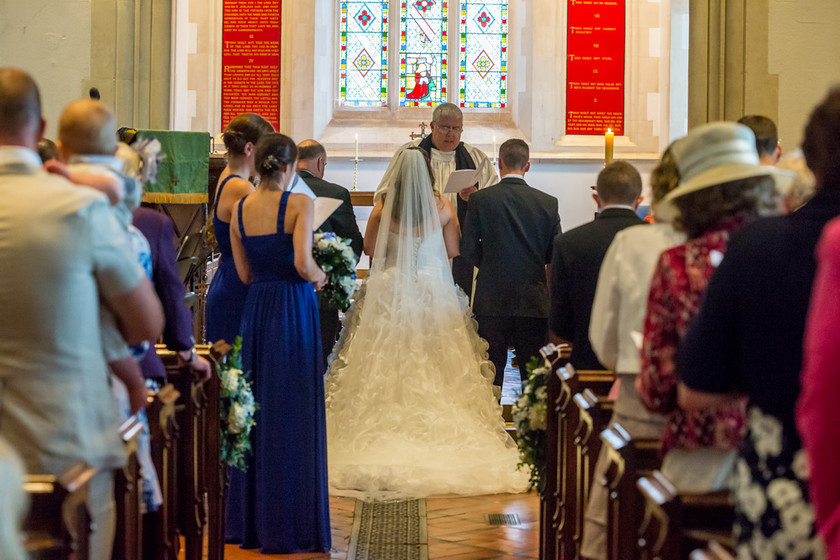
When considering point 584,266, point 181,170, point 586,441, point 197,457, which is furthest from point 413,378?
point 586,441

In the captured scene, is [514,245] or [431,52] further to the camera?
[431,52]

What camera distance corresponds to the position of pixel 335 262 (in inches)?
206

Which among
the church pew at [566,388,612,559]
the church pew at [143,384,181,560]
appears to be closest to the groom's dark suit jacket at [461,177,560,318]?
the church pew at [566,388,612,559]

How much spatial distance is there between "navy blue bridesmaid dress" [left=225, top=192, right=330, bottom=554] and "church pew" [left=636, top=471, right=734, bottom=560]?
8.75 feet

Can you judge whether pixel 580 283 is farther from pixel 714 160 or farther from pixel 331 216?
pixel 331 216

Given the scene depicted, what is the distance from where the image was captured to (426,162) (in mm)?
6727

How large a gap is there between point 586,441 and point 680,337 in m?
0.90

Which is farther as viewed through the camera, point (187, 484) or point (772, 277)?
point (187, 484)

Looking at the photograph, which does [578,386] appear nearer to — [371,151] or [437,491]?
[437,491]

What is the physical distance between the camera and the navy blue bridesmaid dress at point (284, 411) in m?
4.71

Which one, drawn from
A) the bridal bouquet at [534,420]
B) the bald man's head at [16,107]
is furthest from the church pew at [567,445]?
the bald man's head at [16,107]

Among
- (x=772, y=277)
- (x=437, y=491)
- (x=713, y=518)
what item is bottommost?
(x=437, y=491)

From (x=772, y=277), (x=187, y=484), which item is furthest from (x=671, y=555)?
(x=187, y=484)

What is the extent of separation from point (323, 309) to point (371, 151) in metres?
5.16
